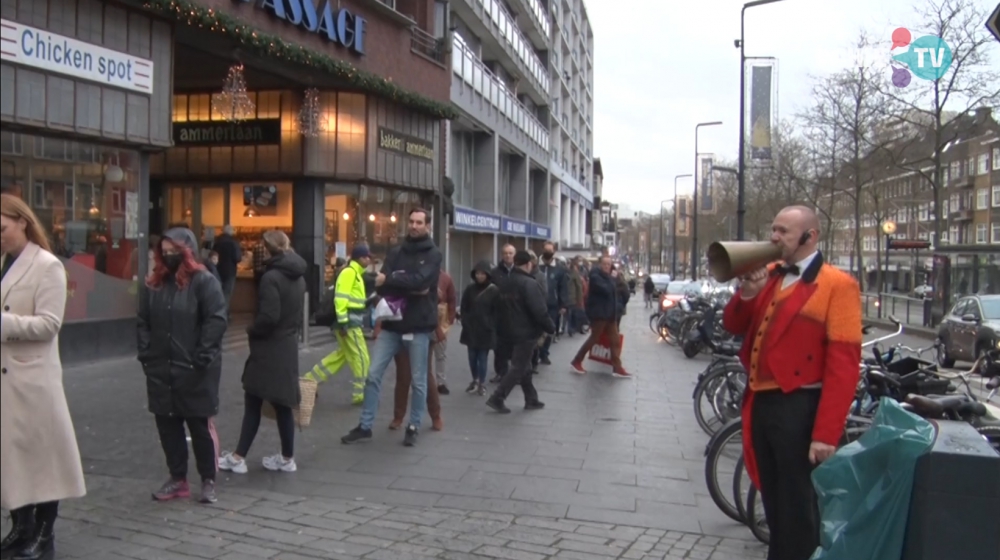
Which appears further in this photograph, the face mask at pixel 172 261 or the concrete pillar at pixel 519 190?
the concrete pillar at pixel 519 190

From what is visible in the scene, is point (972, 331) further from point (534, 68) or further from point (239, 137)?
point (534, 68)

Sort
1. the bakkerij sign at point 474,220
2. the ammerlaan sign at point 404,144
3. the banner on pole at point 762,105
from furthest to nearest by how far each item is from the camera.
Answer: the bakkerij sign at point 474,220, the banner on pole at point 762,105, the ammerlaan sign at point 404,144

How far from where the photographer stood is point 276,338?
650 cm

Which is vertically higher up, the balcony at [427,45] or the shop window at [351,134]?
the balcony at [427,45]

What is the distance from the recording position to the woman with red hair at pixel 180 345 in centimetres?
562

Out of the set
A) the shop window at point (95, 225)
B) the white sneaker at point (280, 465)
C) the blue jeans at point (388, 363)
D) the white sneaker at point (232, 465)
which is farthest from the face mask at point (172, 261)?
the shop window at point (95, 225)

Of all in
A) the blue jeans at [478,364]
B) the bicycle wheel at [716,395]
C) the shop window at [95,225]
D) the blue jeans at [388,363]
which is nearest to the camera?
the blue jeans at [388,363]

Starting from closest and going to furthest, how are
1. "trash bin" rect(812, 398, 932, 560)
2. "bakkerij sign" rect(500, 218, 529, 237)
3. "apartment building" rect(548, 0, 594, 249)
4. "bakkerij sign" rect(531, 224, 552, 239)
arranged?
"trash bin" rect(812, 398, 932, 560) → "bakkerij sign" rect(500, 218, 529, 237) → "bakkerij sign" rect(531, 224, 552, 239) → "apartment building" rect(548, 0, 594, 249)

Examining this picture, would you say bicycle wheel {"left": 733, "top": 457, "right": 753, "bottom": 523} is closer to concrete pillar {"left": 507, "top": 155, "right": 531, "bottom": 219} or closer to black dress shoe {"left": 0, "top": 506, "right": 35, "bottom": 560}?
black dress shoe {"left": 0, "top": 506, "right": 35, "bottom": 560}

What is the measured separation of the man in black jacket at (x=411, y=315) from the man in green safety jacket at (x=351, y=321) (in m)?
1.74

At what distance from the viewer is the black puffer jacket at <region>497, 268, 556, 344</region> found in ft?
32.7

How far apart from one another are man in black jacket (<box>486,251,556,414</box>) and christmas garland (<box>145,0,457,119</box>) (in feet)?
17.9

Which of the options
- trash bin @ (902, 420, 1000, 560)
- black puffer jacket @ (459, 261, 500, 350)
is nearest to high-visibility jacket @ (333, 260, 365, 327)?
black puffer jacket @ (459, 261, 500, 350)

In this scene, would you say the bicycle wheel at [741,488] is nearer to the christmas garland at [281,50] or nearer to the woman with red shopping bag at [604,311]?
the woman with red shopping bag at [604,311]
